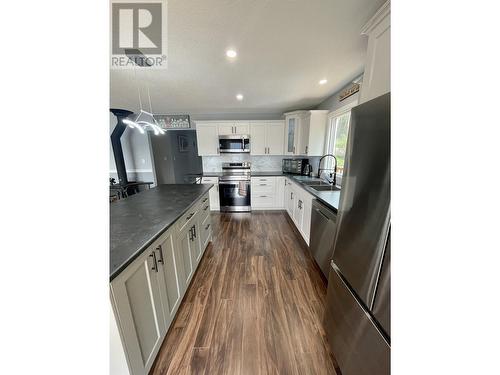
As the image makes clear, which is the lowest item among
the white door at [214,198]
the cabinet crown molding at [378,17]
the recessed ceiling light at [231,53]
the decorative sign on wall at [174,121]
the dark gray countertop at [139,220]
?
the white door at [214,198]

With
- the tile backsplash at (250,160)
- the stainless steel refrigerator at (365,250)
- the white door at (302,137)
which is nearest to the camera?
the stainless steel refrigerator at (365,250)

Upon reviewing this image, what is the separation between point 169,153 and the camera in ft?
20.0

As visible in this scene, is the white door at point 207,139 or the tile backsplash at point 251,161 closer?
the white door at point 207,139

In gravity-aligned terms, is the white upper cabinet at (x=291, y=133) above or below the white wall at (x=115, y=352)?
above

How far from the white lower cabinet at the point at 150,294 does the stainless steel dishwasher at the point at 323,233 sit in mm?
1469

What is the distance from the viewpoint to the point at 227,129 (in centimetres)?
423

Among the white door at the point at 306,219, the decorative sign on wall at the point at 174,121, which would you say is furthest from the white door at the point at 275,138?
the decorative sign on wall at the point at 174,121

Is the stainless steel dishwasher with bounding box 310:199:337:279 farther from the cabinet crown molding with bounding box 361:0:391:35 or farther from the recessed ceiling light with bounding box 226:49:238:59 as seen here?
the recessed ceiling light with bounding box 226:49:238:59

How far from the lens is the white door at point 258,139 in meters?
4.25

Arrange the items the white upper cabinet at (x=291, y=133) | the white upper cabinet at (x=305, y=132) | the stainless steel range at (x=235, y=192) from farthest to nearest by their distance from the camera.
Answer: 1. the stainless steel range at (x=235, y=192)
2. the white upper cabinet at (x=291, y=133)
3. the white upper cabinet at (x=305, y=132)

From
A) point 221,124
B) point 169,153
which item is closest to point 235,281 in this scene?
point 221,124

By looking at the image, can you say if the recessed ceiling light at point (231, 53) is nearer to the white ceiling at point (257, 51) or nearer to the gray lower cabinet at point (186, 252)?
the white ceiling at point (257, 51)
